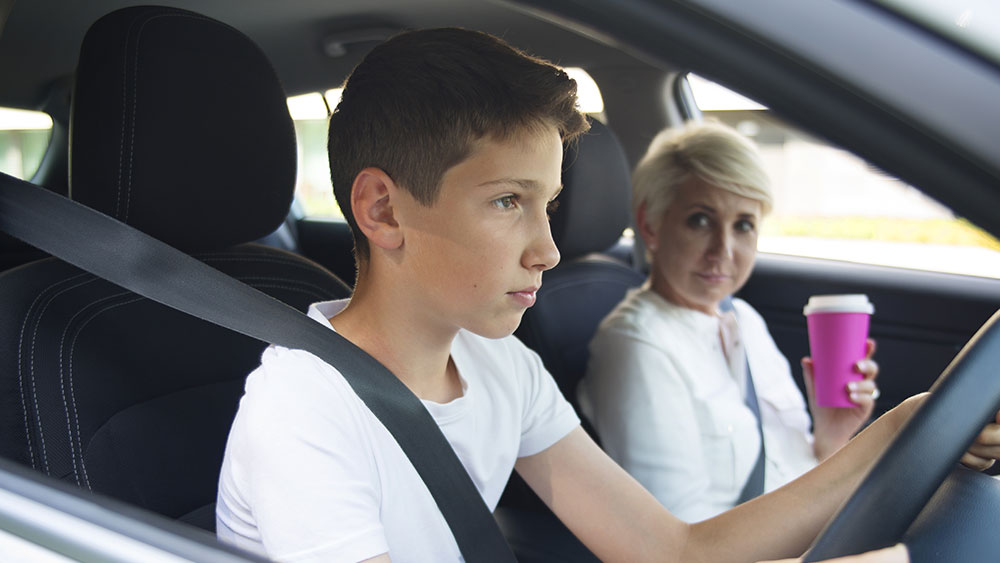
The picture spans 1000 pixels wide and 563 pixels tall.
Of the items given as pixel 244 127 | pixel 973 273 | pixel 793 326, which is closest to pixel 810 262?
pixel 793 326

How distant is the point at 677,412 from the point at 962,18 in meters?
1.17

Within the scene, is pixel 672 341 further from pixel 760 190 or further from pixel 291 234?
pixel 291 234

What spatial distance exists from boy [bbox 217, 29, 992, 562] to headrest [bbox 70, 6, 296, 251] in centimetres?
24

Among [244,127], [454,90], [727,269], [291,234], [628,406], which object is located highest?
[454,90]

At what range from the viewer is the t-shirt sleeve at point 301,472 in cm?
92

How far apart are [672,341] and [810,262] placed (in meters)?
1.19

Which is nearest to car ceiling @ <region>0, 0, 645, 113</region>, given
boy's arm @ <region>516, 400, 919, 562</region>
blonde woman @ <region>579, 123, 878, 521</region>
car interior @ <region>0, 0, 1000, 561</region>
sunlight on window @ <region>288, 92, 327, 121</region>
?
car interior @ <region>0, 0, 1000, 561</region>

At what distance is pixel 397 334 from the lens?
1.16 m

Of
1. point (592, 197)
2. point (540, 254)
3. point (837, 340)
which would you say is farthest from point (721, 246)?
point (540, 254)

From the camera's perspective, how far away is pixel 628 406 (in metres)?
1.76

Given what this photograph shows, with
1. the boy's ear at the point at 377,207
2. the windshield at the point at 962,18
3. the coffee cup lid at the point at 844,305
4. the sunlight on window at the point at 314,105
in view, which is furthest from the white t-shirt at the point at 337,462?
the sunlight on window at the point at 314,105

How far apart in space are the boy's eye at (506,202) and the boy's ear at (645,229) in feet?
3.40

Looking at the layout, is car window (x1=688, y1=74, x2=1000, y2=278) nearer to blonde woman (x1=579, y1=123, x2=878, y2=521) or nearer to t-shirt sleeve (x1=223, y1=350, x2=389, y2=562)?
blonde woman (x1=579, y1=123, x2=878, y2=521)

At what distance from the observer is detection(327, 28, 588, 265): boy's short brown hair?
107 centimetres
